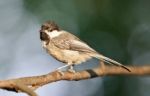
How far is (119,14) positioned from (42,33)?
239 cm

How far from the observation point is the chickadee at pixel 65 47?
5.71ft

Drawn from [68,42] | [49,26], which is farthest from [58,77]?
[68,42]

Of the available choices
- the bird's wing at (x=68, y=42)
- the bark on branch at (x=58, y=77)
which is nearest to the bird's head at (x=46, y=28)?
the bird's wing at (x=68, y=42)

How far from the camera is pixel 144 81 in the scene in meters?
4.24

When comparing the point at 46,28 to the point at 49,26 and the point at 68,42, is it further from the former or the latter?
the point at 68,42

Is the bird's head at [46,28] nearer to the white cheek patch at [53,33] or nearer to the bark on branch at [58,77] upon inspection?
the white cheek patch at [53,33]

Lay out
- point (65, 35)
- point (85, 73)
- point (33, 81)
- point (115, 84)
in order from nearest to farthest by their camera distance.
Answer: point (33, 81)
point (85, 73)
point (65, 35)
point (115, 84)

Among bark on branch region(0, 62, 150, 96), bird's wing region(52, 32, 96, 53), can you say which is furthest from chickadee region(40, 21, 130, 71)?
bark on branch region(0, 62, 150, 96)

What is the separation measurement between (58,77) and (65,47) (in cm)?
63

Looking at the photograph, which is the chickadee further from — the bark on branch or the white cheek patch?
the bark on branch

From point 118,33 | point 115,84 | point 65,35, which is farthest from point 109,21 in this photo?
point 65,35

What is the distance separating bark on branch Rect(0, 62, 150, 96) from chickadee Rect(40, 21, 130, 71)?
15.1 inches

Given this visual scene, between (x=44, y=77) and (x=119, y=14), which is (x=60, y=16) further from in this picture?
(x=44, y=77)

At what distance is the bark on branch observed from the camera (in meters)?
1.11
